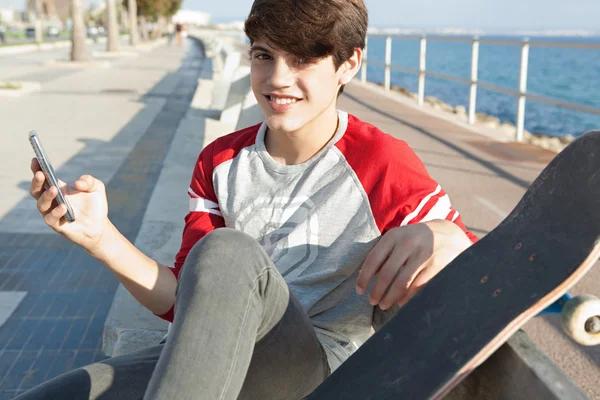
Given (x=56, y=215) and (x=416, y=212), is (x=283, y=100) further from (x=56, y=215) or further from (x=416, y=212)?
(x=56, y=215)

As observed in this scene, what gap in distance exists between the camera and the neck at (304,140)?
2.16 m

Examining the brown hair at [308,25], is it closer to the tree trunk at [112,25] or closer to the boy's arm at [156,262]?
the boy's arm at [156,262]

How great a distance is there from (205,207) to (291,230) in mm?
308

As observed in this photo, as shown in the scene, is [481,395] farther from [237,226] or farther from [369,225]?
[237,226]

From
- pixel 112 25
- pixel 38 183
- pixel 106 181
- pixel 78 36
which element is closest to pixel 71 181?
pixel 106 181

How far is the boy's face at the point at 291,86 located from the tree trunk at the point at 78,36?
74.0 ft

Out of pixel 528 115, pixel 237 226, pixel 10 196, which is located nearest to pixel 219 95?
pixel 10 196

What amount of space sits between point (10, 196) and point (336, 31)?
490 cm

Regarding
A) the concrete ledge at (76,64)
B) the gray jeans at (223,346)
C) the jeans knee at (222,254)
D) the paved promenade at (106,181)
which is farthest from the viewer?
the concrete ledge at (76,64)

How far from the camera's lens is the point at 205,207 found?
2.25m

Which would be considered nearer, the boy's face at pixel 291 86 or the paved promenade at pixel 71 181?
the boy's face at pixel 291 86

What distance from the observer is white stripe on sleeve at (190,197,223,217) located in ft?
7.36

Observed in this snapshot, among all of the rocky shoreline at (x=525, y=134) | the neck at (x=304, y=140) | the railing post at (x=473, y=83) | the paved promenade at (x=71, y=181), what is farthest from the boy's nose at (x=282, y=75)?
the railing post at (x=473, y=83)

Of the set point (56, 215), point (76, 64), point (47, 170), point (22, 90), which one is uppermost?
point (47, 170)
